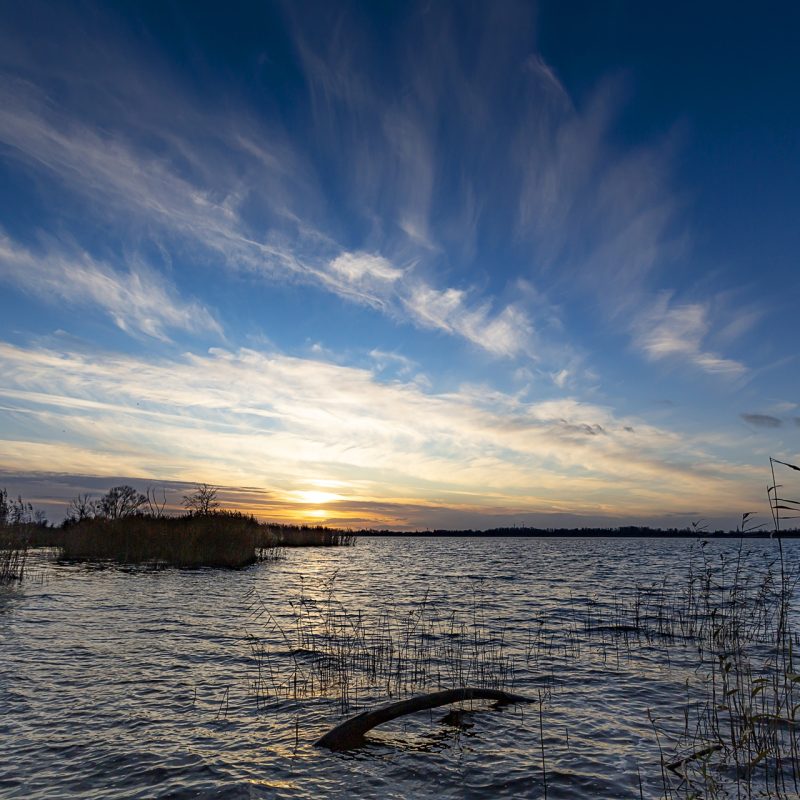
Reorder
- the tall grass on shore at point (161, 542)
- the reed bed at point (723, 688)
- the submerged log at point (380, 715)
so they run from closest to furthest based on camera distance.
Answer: the reed bed at point (723, 688) < the submerged log at point (380, 715) < the tall grass on shore at point (161, 542)

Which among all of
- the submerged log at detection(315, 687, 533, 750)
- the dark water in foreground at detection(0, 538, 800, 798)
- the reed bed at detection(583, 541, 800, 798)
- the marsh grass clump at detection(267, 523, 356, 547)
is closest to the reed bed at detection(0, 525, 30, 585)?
the dark water in foreground at detection(0, 538, 800, 798)

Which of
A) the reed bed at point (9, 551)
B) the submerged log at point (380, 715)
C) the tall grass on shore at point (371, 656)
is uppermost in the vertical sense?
the reed bed at point (9, 551)

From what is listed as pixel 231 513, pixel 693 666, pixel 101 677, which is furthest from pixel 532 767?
pixel 231 513

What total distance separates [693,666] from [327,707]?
9211mm

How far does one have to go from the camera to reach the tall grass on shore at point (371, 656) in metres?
11.3

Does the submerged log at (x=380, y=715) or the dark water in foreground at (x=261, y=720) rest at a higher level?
the submerged log at (x=380, y=715)

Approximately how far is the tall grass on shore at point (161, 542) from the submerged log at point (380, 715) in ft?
110

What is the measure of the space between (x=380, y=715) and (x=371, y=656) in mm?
4935

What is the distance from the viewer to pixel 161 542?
39.8m

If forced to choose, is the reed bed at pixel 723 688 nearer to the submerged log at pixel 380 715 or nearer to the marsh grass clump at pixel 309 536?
the submerged log at pixel 380 715

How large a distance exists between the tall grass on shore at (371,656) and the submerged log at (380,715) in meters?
1.60

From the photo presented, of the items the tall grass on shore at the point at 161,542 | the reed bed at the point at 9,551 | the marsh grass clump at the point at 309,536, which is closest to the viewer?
the reed bed at the point at 9,551

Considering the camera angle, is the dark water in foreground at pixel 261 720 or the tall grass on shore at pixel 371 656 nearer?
the dark water in foreground at pixel 261 720

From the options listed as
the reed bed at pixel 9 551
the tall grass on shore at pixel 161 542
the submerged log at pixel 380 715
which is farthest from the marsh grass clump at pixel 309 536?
the submerged log at pixel 380 715
